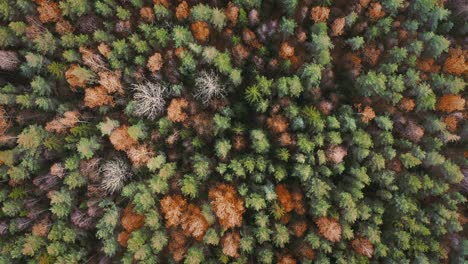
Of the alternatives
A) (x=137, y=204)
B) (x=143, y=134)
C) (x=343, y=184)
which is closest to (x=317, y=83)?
(x=343, y=184)

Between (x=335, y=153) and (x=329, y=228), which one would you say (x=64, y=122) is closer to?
(x=335, y=153)

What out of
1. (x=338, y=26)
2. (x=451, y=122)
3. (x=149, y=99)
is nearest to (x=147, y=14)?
(x=149, y=99)

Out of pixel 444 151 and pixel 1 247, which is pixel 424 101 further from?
pixel 1 247

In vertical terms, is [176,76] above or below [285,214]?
above

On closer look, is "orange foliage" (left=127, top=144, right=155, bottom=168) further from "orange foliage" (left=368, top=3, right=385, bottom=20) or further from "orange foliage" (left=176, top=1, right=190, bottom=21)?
"orange foliage" (left=368, top=3, right=385, bottom=20)

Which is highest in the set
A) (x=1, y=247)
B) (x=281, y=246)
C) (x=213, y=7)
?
(x=213, y=7)

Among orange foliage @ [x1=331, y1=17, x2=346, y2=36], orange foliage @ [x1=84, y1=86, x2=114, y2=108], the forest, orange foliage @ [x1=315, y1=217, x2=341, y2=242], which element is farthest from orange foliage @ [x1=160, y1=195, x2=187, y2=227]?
orange foliage @ [x1=331, y1=17, x2=346, y2=36]

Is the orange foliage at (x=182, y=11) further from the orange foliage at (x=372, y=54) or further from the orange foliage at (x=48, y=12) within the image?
the orange foliage at (x=372, y=54)
